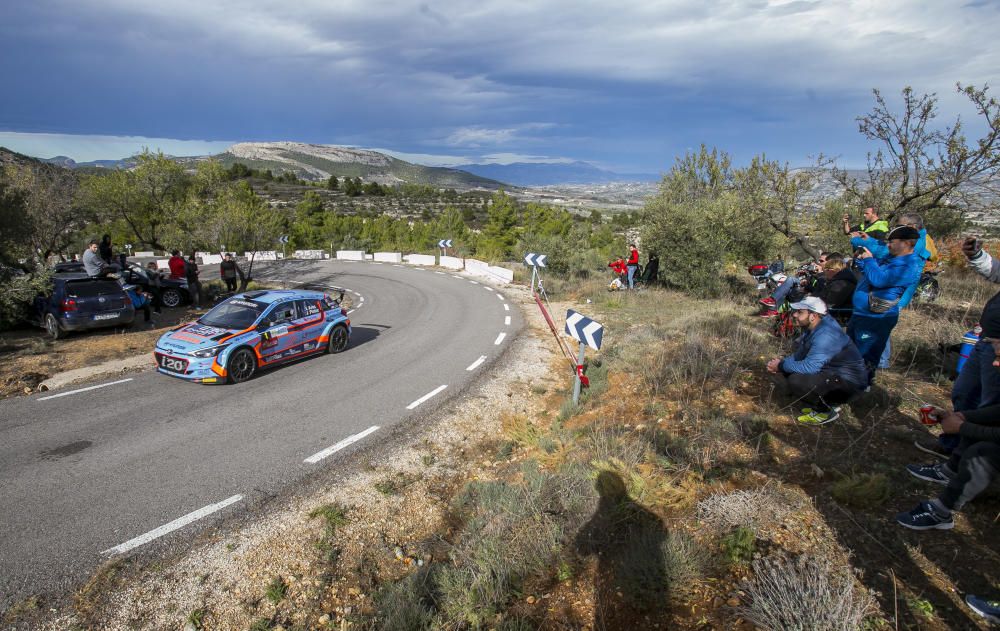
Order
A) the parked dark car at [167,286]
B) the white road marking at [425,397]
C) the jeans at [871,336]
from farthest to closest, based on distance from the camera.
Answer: the parked dark car at [167,286] < the white road marking at [425,397] < the jeans at [871,336]

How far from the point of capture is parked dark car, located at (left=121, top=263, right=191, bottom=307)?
50.2 ft

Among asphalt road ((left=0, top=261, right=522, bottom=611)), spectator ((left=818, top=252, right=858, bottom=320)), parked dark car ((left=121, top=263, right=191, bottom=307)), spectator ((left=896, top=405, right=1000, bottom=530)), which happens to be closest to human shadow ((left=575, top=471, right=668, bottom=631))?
spectator ((left=896, top=405, right=1000, bottom=530))

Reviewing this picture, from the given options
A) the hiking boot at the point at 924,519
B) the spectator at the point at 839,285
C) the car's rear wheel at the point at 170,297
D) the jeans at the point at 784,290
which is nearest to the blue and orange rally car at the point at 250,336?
the car's rear wheel at the point at 170,297

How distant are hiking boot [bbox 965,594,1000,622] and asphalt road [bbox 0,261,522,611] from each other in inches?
238

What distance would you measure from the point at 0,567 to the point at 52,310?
10232 mm

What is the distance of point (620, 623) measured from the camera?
316 centimetres

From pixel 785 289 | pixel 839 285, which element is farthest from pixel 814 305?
pixel 785 289

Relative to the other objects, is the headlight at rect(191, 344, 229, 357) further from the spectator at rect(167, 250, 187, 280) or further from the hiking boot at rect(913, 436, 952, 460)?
the hiking boot at rect(913, 436, 952, 460)

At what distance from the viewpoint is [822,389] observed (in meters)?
5.35

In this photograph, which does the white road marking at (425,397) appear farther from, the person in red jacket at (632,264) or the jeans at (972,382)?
the person in red jacket at (632,264)

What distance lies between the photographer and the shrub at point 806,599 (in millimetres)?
2662

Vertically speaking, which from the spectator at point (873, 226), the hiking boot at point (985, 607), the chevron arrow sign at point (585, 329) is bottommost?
the hiking boot at point (985, 607)

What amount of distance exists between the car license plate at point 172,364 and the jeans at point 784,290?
38.5 feet

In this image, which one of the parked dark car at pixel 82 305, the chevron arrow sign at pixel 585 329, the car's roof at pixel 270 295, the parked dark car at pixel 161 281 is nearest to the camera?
the chevron arrow sign at pixel 585 329
